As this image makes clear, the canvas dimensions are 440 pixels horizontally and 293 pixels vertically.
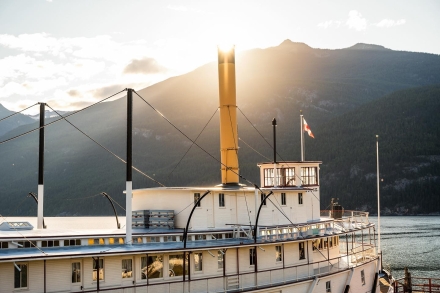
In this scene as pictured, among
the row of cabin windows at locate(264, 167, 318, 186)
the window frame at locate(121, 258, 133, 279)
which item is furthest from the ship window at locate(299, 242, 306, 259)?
the window frame at locate(121, 258, 133, 279)

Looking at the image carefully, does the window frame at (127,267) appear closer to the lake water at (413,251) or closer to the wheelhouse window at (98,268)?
the wheelhouse window at (98,268)

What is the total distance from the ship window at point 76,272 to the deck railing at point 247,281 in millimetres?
648

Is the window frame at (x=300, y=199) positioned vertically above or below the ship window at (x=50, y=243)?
above

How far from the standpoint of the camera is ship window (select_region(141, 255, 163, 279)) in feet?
90.9

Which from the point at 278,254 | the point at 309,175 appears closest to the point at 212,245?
the point at 278,254

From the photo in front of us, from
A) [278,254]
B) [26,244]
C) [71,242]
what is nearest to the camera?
[26,244]

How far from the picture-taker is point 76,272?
25250 mm

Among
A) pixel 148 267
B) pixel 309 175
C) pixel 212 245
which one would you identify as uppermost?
pixel 309 175

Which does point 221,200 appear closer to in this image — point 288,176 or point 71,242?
point 288,176

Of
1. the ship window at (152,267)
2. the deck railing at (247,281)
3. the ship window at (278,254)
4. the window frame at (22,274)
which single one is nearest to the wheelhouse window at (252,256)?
the deck railing at (247,281)

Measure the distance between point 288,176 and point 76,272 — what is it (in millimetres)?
23094

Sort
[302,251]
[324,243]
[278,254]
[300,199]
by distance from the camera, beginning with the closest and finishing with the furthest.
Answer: [278,254] < [302,251] < [324,243] < [300,199]

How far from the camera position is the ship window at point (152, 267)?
2772cm

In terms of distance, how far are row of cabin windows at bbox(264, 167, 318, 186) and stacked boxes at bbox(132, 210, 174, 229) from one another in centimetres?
1311
